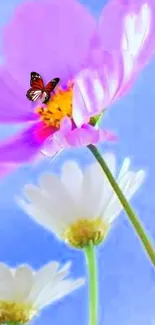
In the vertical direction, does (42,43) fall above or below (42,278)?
above

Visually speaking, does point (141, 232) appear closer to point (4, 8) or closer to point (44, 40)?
point (44, 40)

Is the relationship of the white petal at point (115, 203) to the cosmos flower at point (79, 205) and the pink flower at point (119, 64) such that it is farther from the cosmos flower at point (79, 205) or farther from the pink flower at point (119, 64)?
the pink flower at point (119, 64)

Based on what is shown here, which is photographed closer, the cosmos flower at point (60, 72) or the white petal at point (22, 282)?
the cosmos flower at point (60, 72)

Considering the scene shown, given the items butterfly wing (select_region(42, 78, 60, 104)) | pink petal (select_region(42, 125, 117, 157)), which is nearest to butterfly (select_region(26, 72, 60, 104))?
butterfly wing (select_region(42, 78, 60, 104))

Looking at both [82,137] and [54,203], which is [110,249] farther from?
[82,137]

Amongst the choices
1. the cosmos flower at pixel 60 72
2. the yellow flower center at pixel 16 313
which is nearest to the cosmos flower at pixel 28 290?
the yellow flower center at pixel 16 313

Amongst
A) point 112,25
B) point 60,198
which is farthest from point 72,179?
point 112,25

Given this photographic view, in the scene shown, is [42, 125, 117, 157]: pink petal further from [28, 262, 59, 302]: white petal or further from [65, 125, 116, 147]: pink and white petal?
[28, 262, 59, 302]: white petal

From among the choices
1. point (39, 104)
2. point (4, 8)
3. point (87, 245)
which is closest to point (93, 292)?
point (87, 245)
